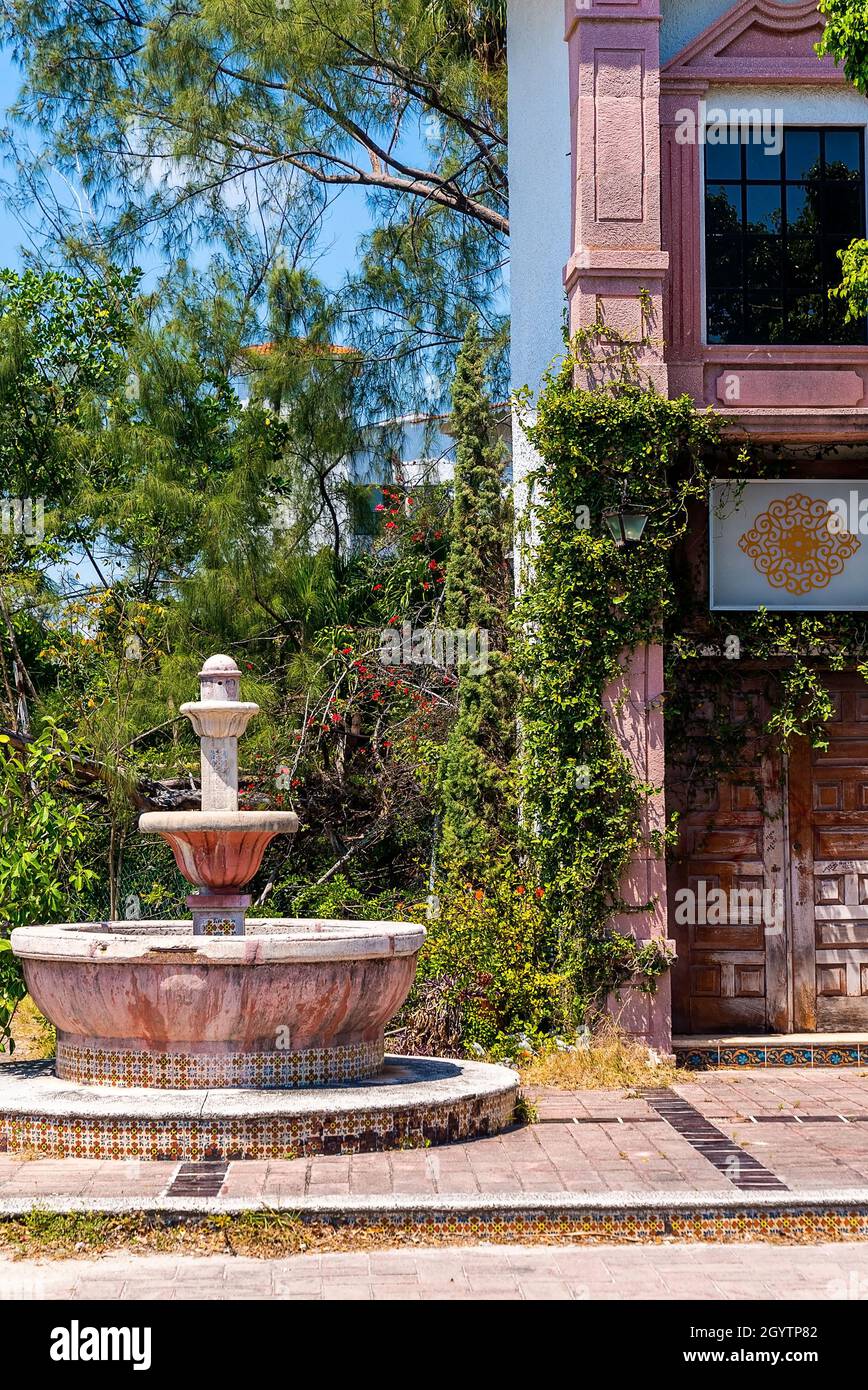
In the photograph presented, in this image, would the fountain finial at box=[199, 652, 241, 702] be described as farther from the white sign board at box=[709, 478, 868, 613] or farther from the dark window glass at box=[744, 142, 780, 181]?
the dark window glass at box=[744, 142, 780, 181]

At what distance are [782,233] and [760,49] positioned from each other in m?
1.28

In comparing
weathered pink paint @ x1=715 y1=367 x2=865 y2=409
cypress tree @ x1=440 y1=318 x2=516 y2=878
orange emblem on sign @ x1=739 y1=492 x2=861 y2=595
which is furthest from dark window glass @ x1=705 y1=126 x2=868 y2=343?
cypress tree @ x1=440 y1=318 x2=516 y2=878

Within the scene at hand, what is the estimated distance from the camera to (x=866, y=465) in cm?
1165

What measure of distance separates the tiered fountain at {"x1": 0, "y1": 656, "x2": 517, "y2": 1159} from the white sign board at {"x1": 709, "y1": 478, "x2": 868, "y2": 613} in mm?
4232

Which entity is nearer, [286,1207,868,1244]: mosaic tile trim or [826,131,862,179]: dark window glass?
[286,1207,868,1244]: mosaic tile trim

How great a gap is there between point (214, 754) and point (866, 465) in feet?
17.9

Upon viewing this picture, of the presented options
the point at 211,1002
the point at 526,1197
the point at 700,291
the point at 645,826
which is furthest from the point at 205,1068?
the point at 700,291

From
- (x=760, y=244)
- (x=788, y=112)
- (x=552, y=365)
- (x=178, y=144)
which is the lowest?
(x=552, y=365)

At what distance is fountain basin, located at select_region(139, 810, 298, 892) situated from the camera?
28.5 ft

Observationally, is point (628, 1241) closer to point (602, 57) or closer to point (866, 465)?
point (866, 465)

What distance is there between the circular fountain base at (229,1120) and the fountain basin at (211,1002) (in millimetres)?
144

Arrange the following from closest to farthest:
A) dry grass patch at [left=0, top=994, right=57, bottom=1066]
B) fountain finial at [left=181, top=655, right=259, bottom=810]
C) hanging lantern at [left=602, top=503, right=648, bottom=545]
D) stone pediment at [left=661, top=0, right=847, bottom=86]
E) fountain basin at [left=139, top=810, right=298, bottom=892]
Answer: fountain basin at [left=139, top=810, right=298, bottom=892], fountain finial at [left=181, top=655, right=259, bottom=810], hanging lantern at [left=602, top=503, right=648, bottom=545], dry grass patch at [left=0, top=994, right=57, bottom=1066], stone pediment at [left=661, top=0, right=847, bottom=86]

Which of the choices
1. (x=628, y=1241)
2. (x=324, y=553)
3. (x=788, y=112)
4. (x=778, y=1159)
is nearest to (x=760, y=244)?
(x=788, y=112)
